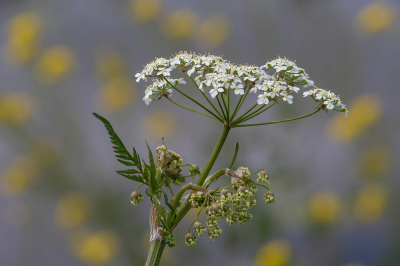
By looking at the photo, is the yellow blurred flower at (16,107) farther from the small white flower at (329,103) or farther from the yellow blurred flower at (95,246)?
the small white flower at (329,103)

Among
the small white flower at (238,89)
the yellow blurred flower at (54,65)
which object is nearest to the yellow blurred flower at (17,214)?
the yellow blurred flower at (54,65)

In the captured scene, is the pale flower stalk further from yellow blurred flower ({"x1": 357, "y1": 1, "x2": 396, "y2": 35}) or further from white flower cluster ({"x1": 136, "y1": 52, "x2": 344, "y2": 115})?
yellow blurred flower ({"x1": 357, "y1": 1, "x2": 396, "y2": 35})

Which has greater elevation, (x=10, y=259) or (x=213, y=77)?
(x=213, y=77)

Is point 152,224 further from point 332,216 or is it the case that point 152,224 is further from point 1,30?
point 1,30

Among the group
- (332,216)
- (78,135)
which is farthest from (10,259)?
(332,216)

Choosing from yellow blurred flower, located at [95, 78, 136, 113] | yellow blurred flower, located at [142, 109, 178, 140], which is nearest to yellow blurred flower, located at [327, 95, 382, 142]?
yellow blurred flower, located at [142, 109, 178, 140]

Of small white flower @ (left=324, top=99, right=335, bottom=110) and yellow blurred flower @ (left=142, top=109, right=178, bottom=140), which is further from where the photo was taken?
yellow blurred flower @ (left=142, top=109, right=178, bottom=140)

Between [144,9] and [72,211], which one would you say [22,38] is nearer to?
[144,9]

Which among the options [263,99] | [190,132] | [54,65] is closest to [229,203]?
[263,99]
